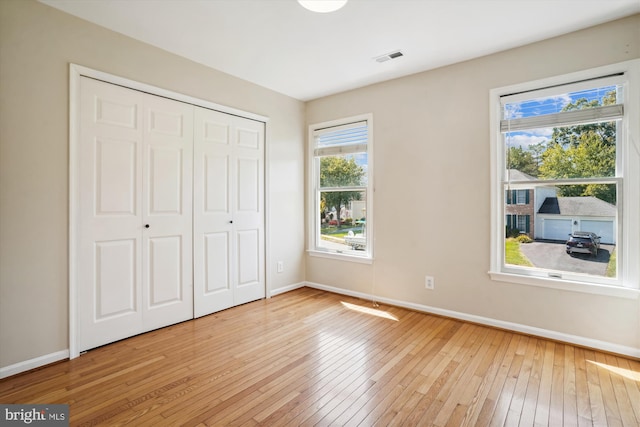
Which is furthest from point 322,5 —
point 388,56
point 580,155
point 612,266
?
point 612,266

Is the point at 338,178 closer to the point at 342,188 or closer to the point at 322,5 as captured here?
the point at 342,188

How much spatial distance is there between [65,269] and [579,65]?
454 centimetres

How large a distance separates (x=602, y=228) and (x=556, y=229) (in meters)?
0.31

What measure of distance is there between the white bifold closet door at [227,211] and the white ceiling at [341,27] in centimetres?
75

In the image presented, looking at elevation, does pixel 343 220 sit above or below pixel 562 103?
below

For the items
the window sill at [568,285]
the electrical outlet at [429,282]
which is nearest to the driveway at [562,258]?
the window sill at [568,285]

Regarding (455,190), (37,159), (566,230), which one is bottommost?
(566,230)

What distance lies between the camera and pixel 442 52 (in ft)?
9.87

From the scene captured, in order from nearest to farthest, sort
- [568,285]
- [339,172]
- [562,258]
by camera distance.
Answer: [568,285]
[562,258]
[339,172]

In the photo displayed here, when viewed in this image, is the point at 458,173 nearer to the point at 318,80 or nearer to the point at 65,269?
the point at 318,80

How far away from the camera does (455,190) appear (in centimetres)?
325

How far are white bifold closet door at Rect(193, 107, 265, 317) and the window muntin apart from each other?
2.75m

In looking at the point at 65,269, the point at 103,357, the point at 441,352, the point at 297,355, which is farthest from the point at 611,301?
the point at 65,269

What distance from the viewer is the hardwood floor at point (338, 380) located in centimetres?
179
